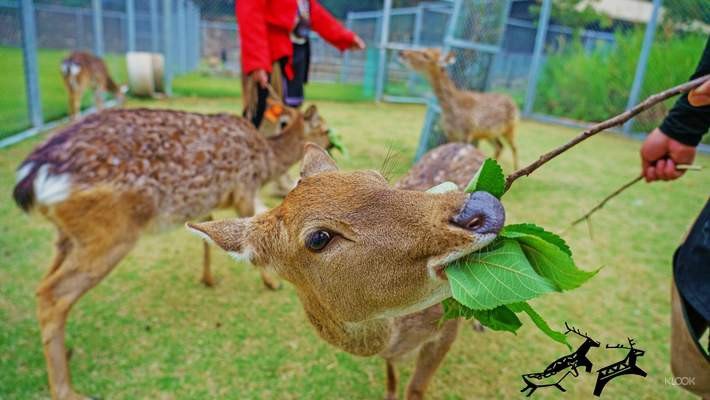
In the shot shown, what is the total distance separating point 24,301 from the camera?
3287 mm

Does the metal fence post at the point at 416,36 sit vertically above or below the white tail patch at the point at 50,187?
above

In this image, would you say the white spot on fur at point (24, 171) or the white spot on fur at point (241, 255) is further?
the white spot on fur at point (24, 171)

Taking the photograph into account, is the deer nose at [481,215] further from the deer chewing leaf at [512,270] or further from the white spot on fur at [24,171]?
the white spot on fur at [24,171]

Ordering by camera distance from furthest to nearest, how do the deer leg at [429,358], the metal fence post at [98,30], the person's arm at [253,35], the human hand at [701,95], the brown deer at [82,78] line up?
1. the metal fence post at [98,30]
2. the brown deer at [82,78]
3. the person's arm at [253,35]
4. the deer leg at [429,358]
5. the human hand at [701,95]

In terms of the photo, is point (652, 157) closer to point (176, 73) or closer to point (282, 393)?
point (282, 393)

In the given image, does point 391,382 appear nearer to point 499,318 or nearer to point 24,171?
point 499,318

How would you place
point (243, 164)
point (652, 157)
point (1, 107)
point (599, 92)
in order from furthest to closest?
point (599, 92) → point (1, 107) → point (243, 164) → point (652, 157)

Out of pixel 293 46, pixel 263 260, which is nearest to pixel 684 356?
pixel 263 260

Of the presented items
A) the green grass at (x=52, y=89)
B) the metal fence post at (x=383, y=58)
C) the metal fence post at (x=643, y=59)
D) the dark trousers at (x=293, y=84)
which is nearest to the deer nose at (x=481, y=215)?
the dark trousers at (x=293, y=84)

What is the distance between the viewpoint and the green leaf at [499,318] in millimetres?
1479

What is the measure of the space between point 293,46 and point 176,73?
11.5m

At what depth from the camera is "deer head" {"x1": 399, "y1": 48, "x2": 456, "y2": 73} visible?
704 cm

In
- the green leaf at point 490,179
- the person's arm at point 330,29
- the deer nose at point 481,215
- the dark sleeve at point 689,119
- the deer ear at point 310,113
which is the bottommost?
the deer ear at point 310,113

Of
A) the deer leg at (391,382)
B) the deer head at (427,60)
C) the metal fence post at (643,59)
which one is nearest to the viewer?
the deer leg at (391,382)
